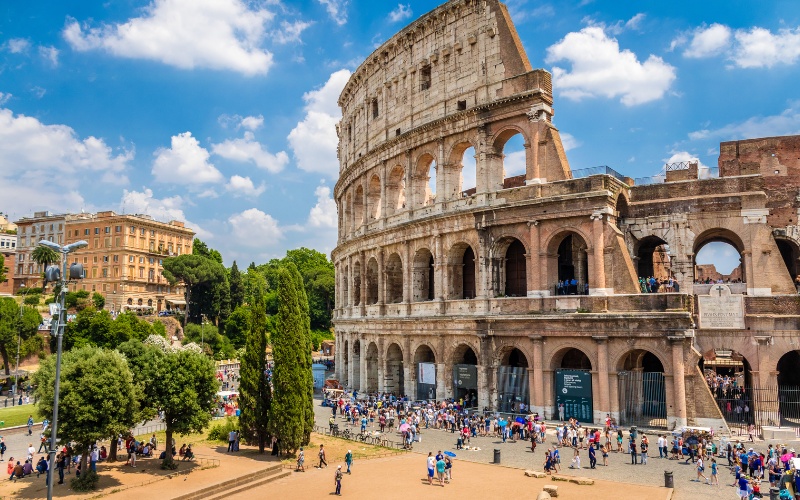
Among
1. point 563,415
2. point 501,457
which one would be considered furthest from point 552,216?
point 501,457

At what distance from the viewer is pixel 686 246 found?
30.1m

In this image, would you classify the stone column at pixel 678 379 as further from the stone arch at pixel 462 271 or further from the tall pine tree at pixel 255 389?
the tall pine tree at pixel 255 389

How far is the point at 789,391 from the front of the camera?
27766mm

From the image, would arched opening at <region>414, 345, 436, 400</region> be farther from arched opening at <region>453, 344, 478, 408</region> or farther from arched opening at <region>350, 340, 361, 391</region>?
arched opening at <region>350, 340, 361, 391</region>

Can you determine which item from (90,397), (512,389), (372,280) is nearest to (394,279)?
(372,280)

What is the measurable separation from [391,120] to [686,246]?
19796 millimetres

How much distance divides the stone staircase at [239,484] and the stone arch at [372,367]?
51.7 feet

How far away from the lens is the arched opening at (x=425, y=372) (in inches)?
1318

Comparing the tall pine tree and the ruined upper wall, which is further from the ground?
the ruined upper wall

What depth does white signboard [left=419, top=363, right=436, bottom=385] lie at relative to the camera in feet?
109

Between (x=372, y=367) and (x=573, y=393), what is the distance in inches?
607

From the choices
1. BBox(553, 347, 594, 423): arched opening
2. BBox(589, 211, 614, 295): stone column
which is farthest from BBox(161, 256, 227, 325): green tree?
BBox(589, 211, 614, 295): stone column

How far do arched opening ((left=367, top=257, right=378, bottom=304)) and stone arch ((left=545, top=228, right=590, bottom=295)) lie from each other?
13593mm

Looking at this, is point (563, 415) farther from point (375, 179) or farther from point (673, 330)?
point (375, 179)
